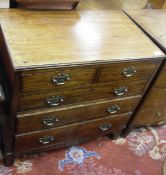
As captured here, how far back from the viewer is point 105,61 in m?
1.17

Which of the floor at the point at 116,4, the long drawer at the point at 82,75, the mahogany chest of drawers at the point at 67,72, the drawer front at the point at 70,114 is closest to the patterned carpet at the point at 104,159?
the mahogany chest of drawers at the point at 67,72

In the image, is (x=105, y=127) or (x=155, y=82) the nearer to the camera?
(x=155, y=82)

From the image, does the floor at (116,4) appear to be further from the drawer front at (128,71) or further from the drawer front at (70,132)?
the drawer front at (70,132)

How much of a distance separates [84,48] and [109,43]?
0.47ft

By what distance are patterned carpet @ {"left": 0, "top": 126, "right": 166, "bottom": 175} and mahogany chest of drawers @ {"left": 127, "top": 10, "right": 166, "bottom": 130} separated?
13 centimetres

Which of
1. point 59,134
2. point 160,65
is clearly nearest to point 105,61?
point 160,65


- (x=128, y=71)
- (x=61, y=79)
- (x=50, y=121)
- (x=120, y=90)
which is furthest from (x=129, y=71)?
(x=50, y=121)

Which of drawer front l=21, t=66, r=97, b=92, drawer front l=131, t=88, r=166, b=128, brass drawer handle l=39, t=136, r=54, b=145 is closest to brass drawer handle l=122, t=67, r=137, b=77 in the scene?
drawer front l=21, t=66, r=97, b=92

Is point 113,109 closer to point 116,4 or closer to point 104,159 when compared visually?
point 104,159

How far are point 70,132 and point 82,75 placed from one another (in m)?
0.43

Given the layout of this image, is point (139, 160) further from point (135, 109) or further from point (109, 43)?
point (109, 43)

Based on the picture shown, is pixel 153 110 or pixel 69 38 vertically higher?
pixel 69 38

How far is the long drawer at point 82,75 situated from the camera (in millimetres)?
1083

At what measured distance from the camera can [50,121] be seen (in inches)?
53.0
